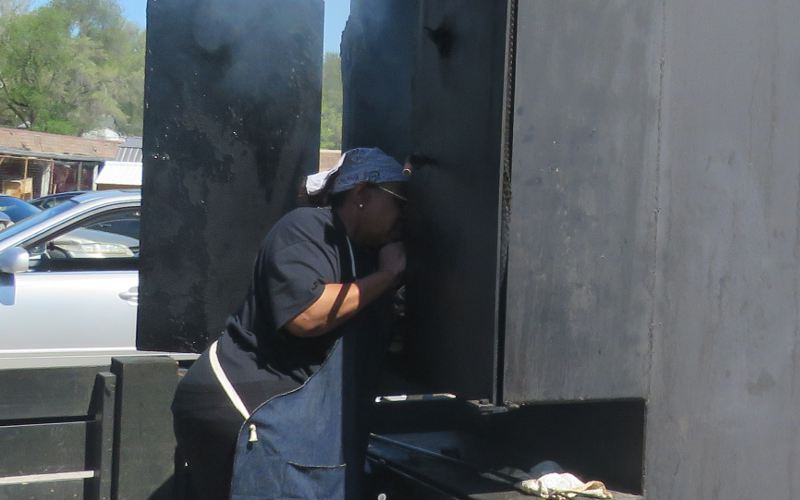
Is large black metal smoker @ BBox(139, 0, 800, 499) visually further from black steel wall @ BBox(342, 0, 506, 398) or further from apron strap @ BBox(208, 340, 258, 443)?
apron strap @ BBox(208, 340, 258, 443)

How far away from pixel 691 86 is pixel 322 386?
3.86 ft

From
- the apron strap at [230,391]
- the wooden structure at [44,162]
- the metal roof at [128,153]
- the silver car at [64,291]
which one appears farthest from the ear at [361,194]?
the metal roof at [128,153]

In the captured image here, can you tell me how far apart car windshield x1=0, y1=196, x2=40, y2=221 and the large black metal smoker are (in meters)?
13.2

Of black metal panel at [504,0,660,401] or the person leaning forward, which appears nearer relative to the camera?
black metal panel at [504,0,660,401]

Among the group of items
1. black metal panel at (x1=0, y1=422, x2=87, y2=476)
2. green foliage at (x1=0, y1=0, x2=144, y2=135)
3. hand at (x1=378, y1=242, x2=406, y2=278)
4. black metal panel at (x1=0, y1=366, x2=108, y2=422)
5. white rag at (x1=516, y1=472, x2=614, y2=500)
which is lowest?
black metal panel at (x1=0, y1=422, x2=87, y2=476)

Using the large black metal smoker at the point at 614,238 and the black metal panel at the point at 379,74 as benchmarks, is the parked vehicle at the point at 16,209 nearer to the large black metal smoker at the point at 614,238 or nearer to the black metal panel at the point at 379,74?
the black metal panel at the point at 379,74

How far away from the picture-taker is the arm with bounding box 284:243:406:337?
8.30 ft

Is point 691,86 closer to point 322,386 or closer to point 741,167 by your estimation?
point 741,167

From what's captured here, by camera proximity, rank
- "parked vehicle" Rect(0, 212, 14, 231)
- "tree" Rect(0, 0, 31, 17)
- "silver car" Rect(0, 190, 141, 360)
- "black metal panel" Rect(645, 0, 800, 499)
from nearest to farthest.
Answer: "black metal panel" Rect(645, 0, 800, 499), "silver car" Rect(0, 190, 141, 360), "parked vehicle" Rect(0, 212, 14, 231), "tree" Rect(0, 0, 31, 17)

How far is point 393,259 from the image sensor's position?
8.78ft

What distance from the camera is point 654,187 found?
224 cm

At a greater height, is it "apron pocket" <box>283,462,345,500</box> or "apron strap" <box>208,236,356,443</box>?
"apron strap" <box>208,236,356,443</box>

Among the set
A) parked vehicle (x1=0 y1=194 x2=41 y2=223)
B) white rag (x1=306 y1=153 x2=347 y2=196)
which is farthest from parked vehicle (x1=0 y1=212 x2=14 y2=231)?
white rag (x1=306 y1=153 x2=347 y2=196)

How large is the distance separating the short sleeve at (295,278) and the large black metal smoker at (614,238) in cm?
27
